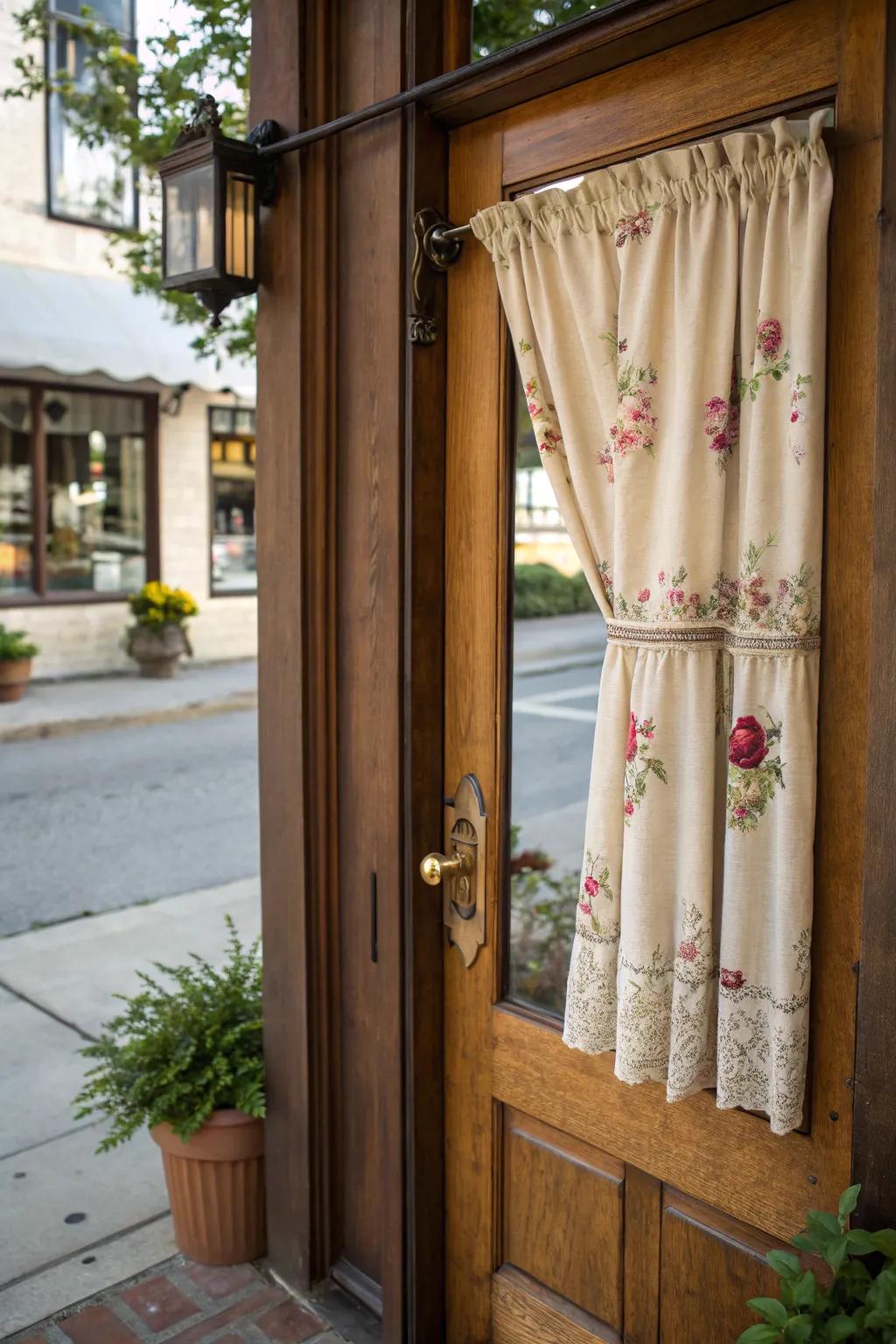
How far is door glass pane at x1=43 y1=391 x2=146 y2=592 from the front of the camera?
11672 mm

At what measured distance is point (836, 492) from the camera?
165 cm

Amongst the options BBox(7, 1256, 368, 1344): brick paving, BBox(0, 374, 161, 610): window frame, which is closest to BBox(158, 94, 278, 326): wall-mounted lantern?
BBox(7, 1256, 368, 1344): brick paving

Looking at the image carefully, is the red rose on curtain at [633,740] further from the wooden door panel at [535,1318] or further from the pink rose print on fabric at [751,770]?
the wooden door panel at [535,1318]

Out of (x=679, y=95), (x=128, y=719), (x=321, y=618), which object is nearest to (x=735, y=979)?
(x=321, y=618)

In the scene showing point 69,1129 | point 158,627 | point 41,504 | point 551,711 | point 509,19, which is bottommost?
point 69,1129

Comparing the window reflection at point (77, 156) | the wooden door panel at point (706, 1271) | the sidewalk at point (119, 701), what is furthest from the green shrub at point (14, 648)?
the wooden door panel at point (706, 1271)

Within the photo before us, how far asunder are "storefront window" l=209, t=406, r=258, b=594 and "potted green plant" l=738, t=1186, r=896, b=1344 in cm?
1187

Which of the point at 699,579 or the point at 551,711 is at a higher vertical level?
the point at 699,579

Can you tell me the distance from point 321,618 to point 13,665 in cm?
867

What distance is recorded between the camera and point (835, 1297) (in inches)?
56.7

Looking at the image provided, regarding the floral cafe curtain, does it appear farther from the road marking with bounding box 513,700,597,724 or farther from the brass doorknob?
the brass doorknob

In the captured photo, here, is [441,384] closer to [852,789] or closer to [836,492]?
[836,492]

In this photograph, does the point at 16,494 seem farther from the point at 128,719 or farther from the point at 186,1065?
the point at 186,1065

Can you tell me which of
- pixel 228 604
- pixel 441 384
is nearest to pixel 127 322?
pixel 228 604
